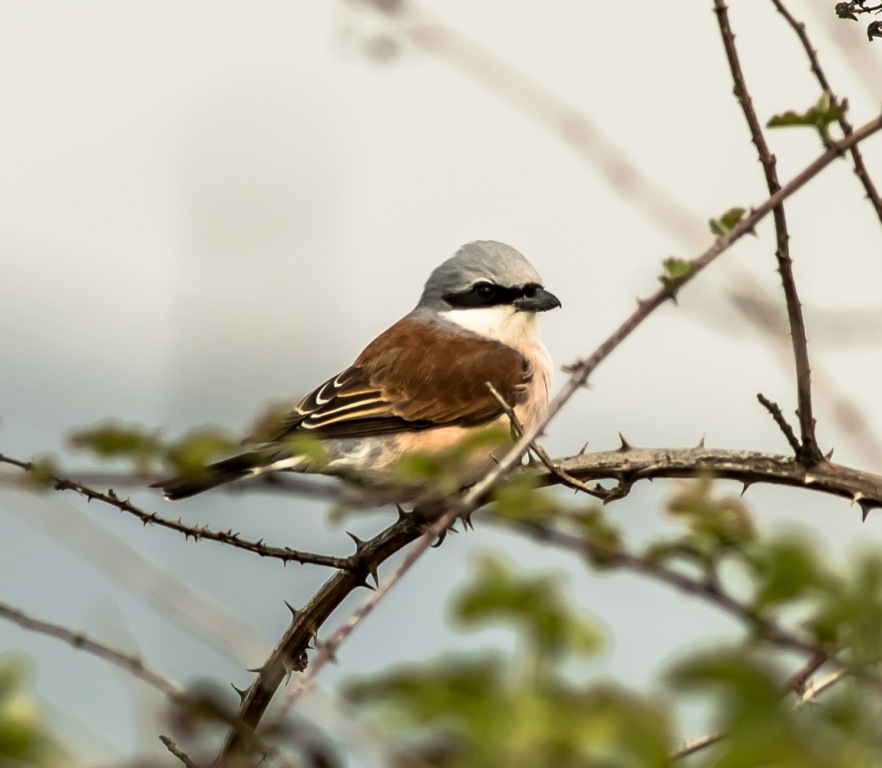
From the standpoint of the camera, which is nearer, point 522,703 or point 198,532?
point 522,703

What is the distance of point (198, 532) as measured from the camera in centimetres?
228

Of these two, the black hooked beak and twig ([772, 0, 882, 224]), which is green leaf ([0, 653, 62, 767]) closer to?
twig ([772, 0, 882, 224])

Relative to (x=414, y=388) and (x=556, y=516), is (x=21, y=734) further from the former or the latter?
(x=414, y=388)

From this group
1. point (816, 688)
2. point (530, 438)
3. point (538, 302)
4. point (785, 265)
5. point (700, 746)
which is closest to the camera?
point (700, 746)

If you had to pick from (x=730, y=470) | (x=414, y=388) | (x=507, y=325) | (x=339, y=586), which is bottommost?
(x=339, y=586)

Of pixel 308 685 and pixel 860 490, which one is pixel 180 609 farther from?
pixel 860 490

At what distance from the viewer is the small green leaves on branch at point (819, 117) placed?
1.59 metres

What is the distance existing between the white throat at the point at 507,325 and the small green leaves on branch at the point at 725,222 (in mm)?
3527

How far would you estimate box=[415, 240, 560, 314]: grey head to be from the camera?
17.5 feet

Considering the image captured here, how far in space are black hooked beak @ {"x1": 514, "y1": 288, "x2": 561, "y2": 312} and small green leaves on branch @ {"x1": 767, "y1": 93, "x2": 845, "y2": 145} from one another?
3.60 meters

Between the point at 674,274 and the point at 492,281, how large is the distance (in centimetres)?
385

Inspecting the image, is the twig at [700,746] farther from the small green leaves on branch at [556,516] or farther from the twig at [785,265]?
the twig at [785,265]

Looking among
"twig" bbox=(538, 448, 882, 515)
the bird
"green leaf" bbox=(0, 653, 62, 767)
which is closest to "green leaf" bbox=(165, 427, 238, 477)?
"green leaf" bbox=(0, 653, 62, 767)

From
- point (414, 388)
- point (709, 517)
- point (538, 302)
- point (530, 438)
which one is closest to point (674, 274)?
point (530, 438)
